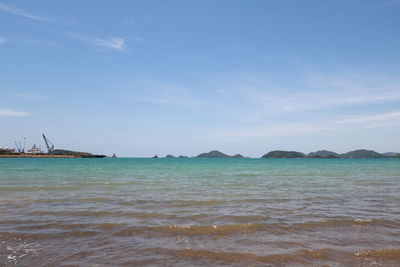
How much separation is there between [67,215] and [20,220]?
166cm

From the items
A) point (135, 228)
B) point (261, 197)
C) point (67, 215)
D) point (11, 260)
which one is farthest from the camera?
point (261, 197)

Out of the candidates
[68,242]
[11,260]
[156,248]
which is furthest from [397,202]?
[11,260]

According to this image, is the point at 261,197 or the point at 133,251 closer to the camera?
the point at 133,251

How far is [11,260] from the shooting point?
6.49 metres

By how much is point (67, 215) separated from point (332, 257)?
10101 mm

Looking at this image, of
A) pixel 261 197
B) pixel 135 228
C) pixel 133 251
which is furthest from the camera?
pixel 261 197

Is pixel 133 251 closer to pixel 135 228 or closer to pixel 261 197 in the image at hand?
pixel 135 228

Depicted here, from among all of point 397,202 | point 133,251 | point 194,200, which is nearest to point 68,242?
point 133,251

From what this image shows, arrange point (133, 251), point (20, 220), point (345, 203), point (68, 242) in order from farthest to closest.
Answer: point (345, 203), point (20, 220), point (68, 242), point (133, 251)

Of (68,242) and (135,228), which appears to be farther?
(135,228)

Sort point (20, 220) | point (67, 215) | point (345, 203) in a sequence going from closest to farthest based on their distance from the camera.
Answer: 1. point (20, 220)
2. point (67, 215)
3. point (345, 203)

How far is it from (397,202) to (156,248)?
47.0 ft

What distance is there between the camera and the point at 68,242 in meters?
7.96

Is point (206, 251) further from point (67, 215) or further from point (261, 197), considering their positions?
point (261, 197)
